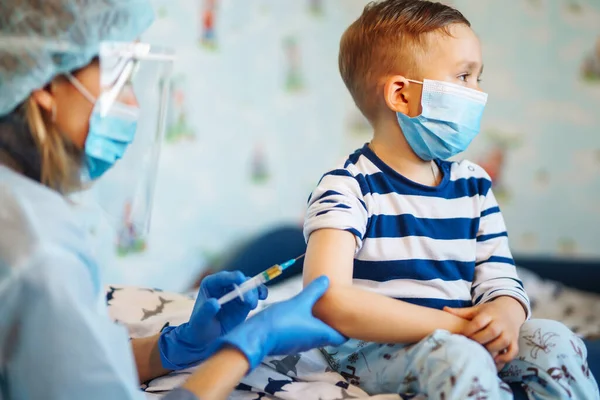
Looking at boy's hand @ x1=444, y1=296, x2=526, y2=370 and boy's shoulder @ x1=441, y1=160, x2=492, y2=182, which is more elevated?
boy's shoulder @ x1=441, y1=160, x2=492, y2=182

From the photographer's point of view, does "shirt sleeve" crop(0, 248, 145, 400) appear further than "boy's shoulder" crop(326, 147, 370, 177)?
No

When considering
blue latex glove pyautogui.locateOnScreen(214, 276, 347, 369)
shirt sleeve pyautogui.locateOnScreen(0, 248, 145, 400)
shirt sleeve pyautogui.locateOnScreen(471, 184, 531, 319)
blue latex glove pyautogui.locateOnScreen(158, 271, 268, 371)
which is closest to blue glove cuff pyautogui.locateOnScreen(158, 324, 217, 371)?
blue latex glove pyautogui.locateOnScreen(158, 271, 268, 371)

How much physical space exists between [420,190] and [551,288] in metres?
1.54

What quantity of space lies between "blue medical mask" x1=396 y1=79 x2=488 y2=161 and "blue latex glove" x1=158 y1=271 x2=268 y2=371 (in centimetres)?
42

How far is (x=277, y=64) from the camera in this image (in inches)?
107

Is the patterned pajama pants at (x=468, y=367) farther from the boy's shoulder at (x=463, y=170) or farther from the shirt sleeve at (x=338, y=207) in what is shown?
the boy's shoulder at (x=463, y=170)

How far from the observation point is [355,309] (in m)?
1.06

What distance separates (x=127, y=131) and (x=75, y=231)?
0.25 meters

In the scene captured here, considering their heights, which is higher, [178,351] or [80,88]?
[80,88]

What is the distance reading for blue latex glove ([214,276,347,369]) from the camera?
3.18ft

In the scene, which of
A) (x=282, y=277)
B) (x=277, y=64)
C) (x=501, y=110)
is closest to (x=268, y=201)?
(x=282, y=277)

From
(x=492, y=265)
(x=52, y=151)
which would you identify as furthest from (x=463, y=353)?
(x=52, y=151)

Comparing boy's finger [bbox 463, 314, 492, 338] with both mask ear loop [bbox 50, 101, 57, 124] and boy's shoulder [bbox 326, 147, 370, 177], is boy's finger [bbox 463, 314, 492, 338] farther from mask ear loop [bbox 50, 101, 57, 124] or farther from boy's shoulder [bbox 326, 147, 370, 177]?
mask ear loop [bbox 50, 101, 57, 124]

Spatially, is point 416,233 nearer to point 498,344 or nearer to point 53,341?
point 498,344
